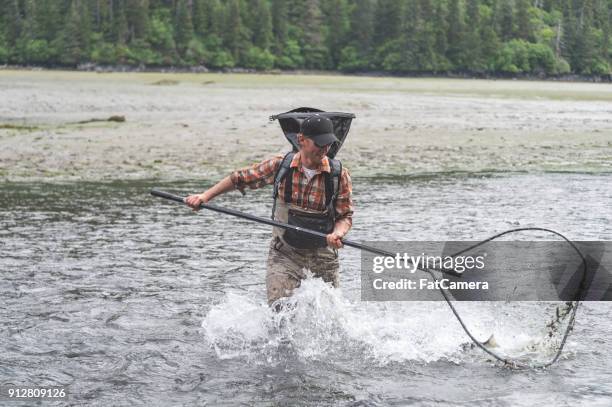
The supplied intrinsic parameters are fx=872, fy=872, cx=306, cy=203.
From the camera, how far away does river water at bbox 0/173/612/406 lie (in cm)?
724

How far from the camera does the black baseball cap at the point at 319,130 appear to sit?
23.3 ft

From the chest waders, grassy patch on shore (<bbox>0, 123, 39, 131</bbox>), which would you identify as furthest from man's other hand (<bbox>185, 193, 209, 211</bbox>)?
grassy patch on shore (<bbox>0, 123, 39, 131</bbox>)

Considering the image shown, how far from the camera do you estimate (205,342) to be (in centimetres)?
843

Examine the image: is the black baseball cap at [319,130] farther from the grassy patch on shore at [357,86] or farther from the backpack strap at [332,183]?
the grassy patch on shore at [357,86]

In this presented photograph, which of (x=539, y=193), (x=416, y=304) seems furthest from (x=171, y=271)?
(x=539, y=193)

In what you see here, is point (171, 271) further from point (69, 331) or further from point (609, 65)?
point (609, 65)

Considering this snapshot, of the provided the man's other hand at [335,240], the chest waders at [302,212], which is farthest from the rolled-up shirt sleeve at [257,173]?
the man's other hand at [335,240]

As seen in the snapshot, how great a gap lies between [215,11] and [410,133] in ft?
409

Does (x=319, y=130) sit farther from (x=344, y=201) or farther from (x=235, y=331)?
(x=235, y=331)

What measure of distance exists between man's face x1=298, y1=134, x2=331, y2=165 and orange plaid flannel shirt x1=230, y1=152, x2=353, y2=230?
0.17 m

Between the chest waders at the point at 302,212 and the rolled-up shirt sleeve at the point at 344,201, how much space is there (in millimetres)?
40

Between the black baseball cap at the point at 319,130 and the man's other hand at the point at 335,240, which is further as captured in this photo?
the man's other hand at the point at 335,240

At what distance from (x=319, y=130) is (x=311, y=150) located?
Result: 190 mm

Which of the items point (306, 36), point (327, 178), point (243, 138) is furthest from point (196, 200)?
point (306, 36)
